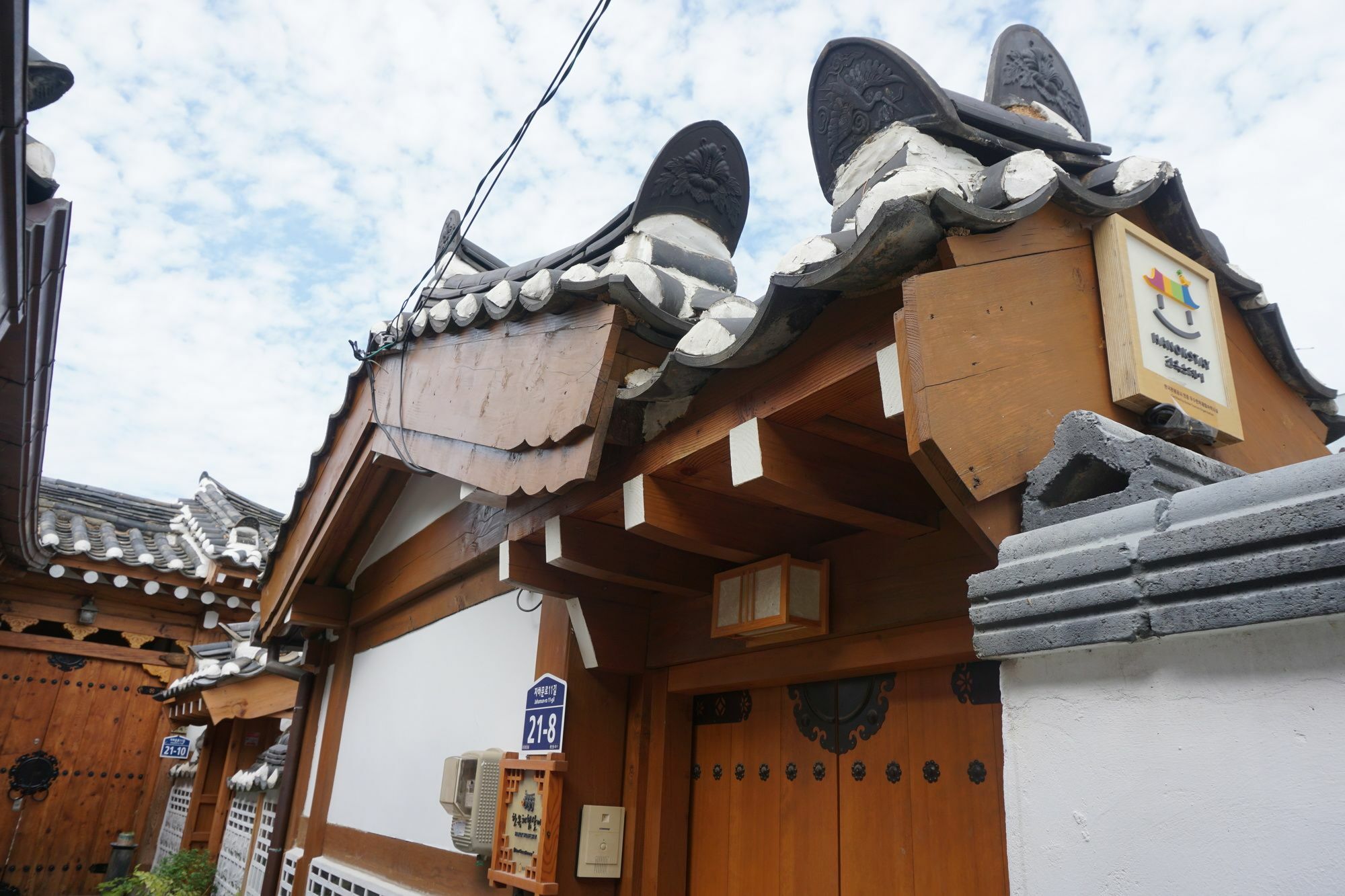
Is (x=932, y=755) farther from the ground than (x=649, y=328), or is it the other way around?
(x=649, y=328)

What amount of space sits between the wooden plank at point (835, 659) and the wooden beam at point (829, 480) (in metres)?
0.30

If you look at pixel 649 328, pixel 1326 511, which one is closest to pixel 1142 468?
pixel 1326 511

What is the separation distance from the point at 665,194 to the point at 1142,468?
2.68m

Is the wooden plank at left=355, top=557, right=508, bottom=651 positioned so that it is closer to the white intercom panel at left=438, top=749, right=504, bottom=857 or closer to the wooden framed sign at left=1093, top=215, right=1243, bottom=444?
the white intercom panel at left=438, top=749, right=504, bottom=857

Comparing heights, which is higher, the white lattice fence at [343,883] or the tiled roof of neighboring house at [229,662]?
the tiled roof of neighboring house at [229,662]

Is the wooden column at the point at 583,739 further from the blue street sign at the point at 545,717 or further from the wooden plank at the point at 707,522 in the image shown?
the wooden plank at the point at 707,522

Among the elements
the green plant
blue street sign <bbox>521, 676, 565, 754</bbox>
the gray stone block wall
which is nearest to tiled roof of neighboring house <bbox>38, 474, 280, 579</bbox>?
the green plant

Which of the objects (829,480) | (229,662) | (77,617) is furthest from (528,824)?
(77,617)

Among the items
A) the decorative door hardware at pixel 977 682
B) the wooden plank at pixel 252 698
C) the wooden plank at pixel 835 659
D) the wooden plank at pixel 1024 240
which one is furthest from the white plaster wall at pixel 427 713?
the wooden plank at pixel 1024 240

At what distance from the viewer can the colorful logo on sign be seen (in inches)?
82.0

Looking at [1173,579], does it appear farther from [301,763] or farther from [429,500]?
[301,763]

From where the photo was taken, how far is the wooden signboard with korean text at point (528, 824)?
3.23 meters

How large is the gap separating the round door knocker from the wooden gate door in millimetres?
26

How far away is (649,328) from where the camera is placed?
2760mm
